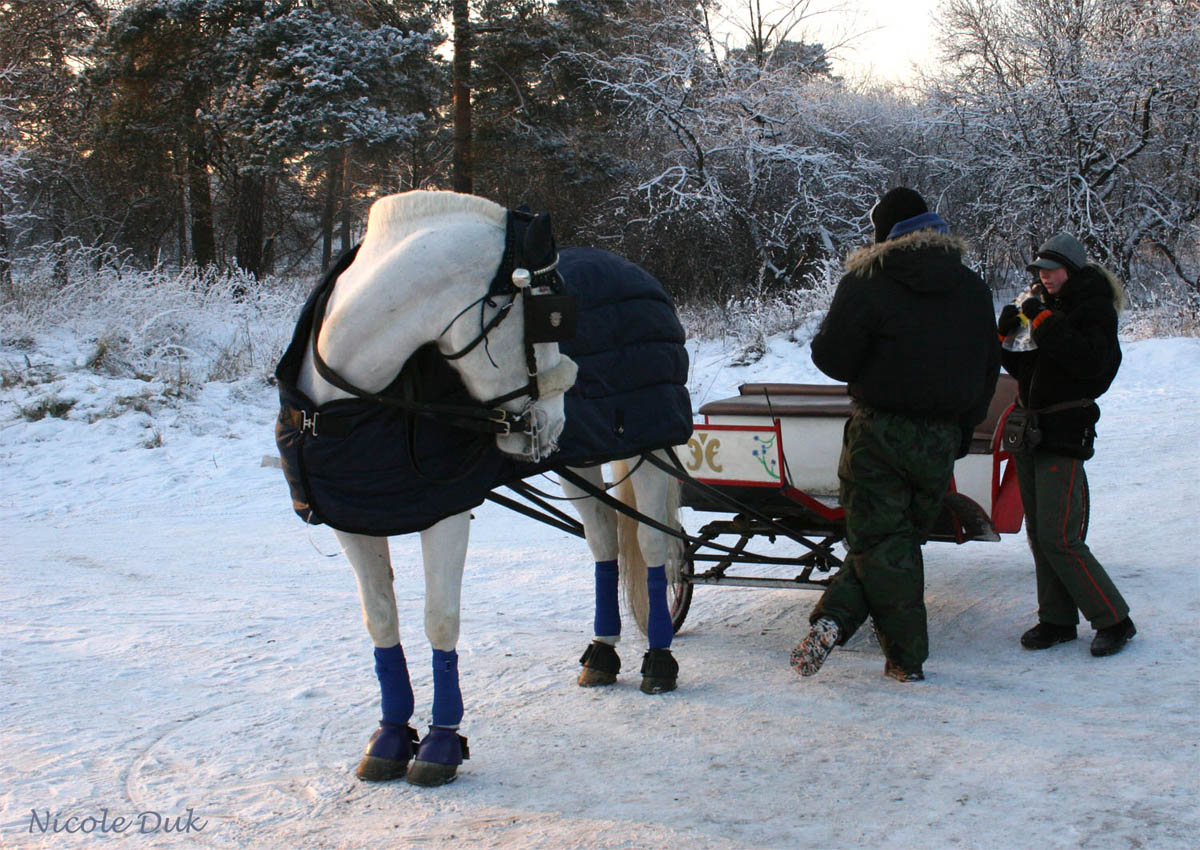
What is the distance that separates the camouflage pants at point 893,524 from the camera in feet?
12.9

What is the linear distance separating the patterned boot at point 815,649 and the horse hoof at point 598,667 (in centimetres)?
75

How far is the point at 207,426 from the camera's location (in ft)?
31.4

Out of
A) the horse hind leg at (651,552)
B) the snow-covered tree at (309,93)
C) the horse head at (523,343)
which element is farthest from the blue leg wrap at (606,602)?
the snow-covered tree at (309,93)

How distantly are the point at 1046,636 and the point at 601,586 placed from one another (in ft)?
6.46

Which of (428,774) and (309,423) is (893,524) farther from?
(309,423)

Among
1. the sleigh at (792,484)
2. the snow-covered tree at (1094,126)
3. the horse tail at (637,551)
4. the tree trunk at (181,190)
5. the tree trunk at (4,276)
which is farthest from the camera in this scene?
the tree trunk at (181,190)

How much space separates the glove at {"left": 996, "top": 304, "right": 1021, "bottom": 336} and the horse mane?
8.16 feet

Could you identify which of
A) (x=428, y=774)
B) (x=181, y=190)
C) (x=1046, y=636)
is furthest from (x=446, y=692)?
(x=181, y=190)

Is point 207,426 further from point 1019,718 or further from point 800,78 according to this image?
point 800,78

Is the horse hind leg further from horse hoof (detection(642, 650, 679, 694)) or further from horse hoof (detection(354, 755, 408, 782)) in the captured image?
horse hoof (detection(354, 755, 408, 782))

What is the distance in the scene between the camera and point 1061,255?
4.26m

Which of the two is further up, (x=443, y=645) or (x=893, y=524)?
(x=893, y=524)

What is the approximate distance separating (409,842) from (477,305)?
1481 mm

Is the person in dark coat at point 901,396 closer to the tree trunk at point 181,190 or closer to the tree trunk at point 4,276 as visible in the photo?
the tree trunk at point 4,276
